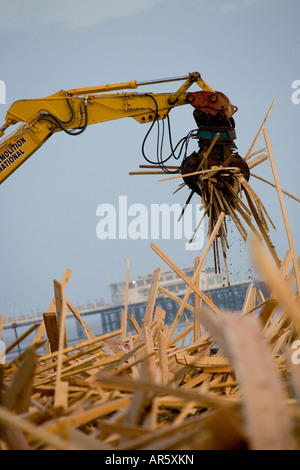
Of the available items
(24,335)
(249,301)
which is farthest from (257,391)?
(249,301)

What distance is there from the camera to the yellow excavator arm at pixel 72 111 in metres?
4.09

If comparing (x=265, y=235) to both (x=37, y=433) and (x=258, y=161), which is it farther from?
(x=37, y=433)

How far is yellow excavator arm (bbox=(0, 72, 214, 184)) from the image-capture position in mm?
4086

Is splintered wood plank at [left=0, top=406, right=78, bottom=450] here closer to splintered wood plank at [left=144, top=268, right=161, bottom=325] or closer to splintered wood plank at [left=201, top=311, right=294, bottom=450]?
splintered wood plank at [left=201, top=311, right=294, bottom=450]

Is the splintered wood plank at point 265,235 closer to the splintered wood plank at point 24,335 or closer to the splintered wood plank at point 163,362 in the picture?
the splintered wood plank at point 163,362

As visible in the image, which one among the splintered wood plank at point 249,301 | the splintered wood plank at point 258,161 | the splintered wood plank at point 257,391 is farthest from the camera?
the splintered wood plank at point 258,161

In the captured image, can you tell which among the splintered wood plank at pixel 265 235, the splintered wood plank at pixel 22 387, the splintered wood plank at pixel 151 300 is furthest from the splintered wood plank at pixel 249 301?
the splintered wood plank at pixel 22 387

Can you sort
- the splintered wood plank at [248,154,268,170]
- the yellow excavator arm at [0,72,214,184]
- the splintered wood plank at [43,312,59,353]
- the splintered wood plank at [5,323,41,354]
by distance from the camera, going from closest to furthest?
1. the splintered wood plank at [5,323,41,354]
2. the splintered wood plank at [43,312,59,353]
3. the splintered wood plank at [248,154,268,170]
4. the yellow excavator arm at [0,72,214,184]

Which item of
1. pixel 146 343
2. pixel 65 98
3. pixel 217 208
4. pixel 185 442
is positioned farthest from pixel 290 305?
pixel 65 98

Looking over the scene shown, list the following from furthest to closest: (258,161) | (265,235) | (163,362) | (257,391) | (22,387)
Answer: (258,161), (265,235), (163,362), (22,387), (257,391)

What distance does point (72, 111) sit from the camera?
13.6 ft

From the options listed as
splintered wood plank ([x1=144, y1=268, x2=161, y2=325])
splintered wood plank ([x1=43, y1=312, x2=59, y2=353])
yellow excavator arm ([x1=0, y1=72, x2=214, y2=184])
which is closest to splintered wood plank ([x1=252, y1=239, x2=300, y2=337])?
splintered wood plank ([x1=43, y1=312, x2=59, y2=353])

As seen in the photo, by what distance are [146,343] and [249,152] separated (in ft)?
6.38

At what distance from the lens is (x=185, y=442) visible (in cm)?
71
